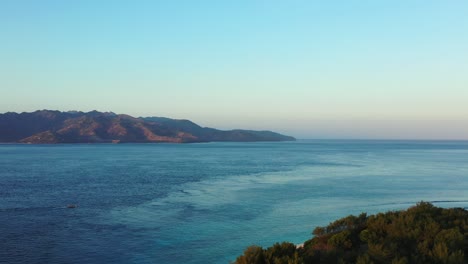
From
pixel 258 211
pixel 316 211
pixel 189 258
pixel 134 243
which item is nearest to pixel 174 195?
pixel 258 211

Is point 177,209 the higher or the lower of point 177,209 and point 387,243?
the lower

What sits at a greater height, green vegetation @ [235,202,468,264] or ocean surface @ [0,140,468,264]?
green vegetation @ [235,202,468,264]

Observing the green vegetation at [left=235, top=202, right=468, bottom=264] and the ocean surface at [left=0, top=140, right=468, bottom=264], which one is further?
the ocean surface at [left=0, top=140, right=468, bottom=264]

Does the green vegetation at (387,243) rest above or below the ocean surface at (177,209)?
above

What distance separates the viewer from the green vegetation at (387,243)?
42.8 ft

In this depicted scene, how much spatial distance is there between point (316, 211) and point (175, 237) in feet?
50.3

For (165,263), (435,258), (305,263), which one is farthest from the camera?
(165,263)

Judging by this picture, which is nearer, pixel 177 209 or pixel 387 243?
pixel 387 243

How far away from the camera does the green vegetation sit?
513 inches

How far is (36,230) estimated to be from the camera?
30500 mm

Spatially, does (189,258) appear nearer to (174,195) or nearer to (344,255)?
(344,255)

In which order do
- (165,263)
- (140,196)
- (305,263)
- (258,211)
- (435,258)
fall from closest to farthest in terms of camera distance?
1. (305,263)
2. (435,258)
3. (165,263)
4. (258,211)
5. (140,196)

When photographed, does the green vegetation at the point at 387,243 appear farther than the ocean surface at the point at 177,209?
No

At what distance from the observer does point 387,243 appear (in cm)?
1549
